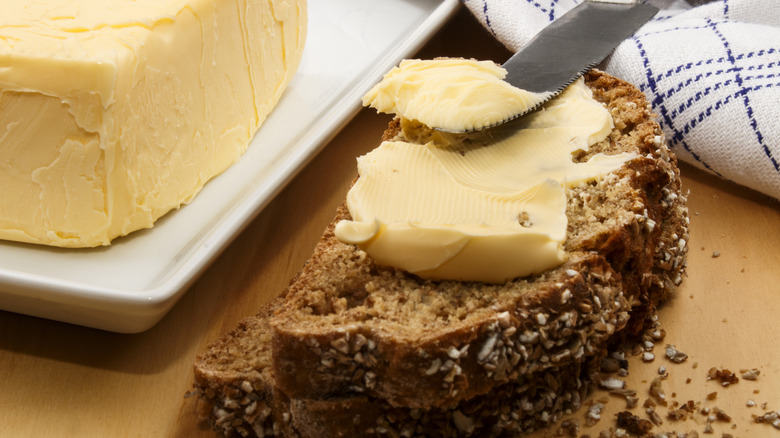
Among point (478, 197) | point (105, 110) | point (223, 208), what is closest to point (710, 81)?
point (478, 197)

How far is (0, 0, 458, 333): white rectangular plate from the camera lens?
6.71 feet

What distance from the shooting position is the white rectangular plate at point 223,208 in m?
2.04

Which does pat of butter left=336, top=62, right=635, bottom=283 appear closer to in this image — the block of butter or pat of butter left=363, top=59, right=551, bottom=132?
pat of butter left=363, top=59, right=551, bottom=132

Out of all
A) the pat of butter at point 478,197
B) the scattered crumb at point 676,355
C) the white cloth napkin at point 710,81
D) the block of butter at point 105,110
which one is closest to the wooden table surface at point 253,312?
the scattered crumb at point 676,355

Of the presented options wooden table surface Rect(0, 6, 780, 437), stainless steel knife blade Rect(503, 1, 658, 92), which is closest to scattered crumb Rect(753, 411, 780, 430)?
wooden table surface Rect(0, 6, 780, 437)

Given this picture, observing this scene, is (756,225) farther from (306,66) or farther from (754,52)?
(306,66)

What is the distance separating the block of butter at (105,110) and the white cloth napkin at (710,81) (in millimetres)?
1227

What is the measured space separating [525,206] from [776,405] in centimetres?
79

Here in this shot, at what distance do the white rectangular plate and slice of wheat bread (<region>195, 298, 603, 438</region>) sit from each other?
254mm

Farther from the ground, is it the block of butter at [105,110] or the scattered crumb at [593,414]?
the block of butter at [105,110]

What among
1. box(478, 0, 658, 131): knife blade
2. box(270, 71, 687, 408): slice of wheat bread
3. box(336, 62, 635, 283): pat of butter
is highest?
box(478, 0, 658, 131): knife blade

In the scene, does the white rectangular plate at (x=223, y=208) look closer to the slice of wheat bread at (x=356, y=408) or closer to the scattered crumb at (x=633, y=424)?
the slice of wheat bread at (x=356, y=408)

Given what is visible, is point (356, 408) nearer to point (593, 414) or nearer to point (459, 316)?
point (459, 316)

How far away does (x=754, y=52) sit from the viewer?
2.81 metres
